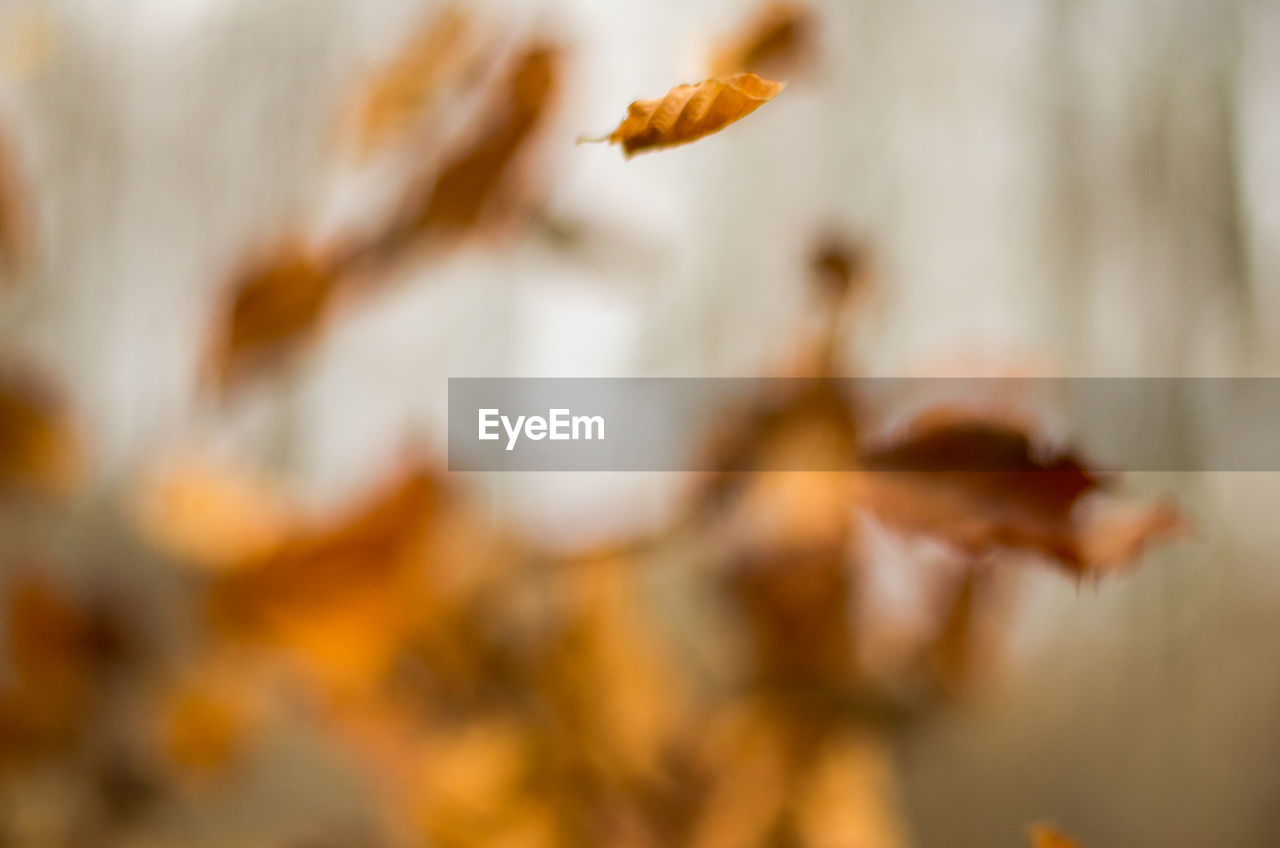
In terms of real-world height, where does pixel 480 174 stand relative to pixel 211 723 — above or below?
above

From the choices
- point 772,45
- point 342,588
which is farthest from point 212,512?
point 772,45

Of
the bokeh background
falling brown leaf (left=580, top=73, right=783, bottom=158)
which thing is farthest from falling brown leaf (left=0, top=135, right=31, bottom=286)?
falling brown leaf (left=580, top=73, right=783, bottom=158)

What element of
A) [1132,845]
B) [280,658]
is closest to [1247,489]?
[1132,845]

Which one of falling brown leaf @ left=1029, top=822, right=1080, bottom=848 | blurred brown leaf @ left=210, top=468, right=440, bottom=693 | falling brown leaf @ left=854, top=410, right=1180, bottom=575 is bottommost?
falling brown leaf @ left=1029, top=822, right=1080, bottom=848

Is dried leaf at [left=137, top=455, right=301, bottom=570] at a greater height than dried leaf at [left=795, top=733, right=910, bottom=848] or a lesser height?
greater

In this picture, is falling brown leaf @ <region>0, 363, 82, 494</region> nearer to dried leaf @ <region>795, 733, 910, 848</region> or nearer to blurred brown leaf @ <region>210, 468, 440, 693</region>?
blurred brown leaf @ <region>210, 468, 440, 693</region>

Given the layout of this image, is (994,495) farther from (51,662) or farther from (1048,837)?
(51,662)
